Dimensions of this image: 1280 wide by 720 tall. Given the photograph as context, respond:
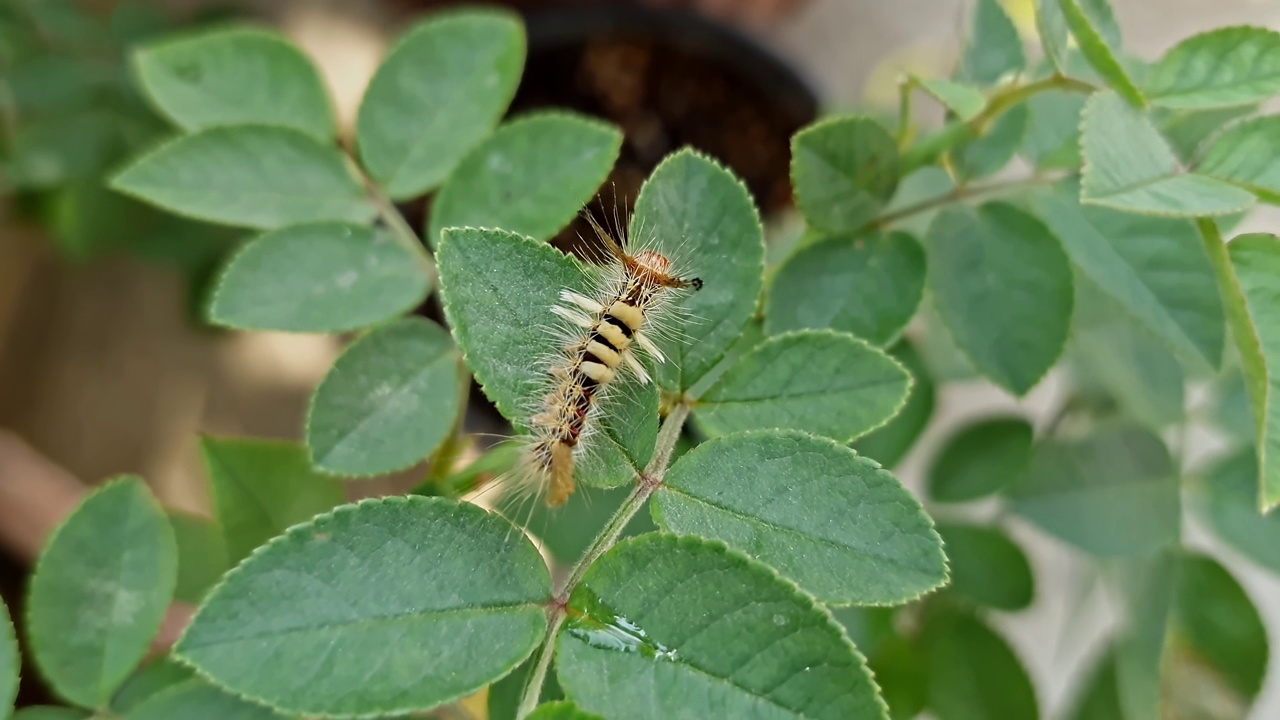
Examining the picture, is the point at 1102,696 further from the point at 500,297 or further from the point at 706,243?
the point at 500,297

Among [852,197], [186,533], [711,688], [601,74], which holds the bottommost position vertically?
[186,533]

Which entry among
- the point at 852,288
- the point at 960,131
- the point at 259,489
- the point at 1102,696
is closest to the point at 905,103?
the point at 960,131

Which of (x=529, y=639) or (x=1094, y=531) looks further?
(x=1094, y=531)

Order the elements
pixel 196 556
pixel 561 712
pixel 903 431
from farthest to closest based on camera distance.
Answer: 1. pixel 196 556
2. pixel 903 431
3. pixel 561 712

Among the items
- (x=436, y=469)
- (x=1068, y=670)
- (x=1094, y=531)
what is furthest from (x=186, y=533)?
(x=1068, y=670)

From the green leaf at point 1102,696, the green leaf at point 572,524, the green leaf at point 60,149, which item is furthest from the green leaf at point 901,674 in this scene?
the green leaf at point 60,149

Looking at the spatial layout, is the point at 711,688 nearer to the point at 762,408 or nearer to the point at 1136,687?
the point at 762,408

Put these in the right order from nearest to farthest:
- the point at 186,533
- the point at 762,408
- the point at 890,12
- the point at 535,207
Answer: the point at 762,408, the point at 535,207, the point at 186,533, the point at 890,12

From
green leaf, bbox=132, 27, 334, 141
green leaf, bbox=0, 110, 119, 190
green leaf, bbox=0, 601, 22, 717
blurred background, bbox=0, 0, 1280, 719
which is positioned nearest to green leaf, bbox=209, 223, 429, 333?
green leaf, bbox=132, 27, 334, 141
